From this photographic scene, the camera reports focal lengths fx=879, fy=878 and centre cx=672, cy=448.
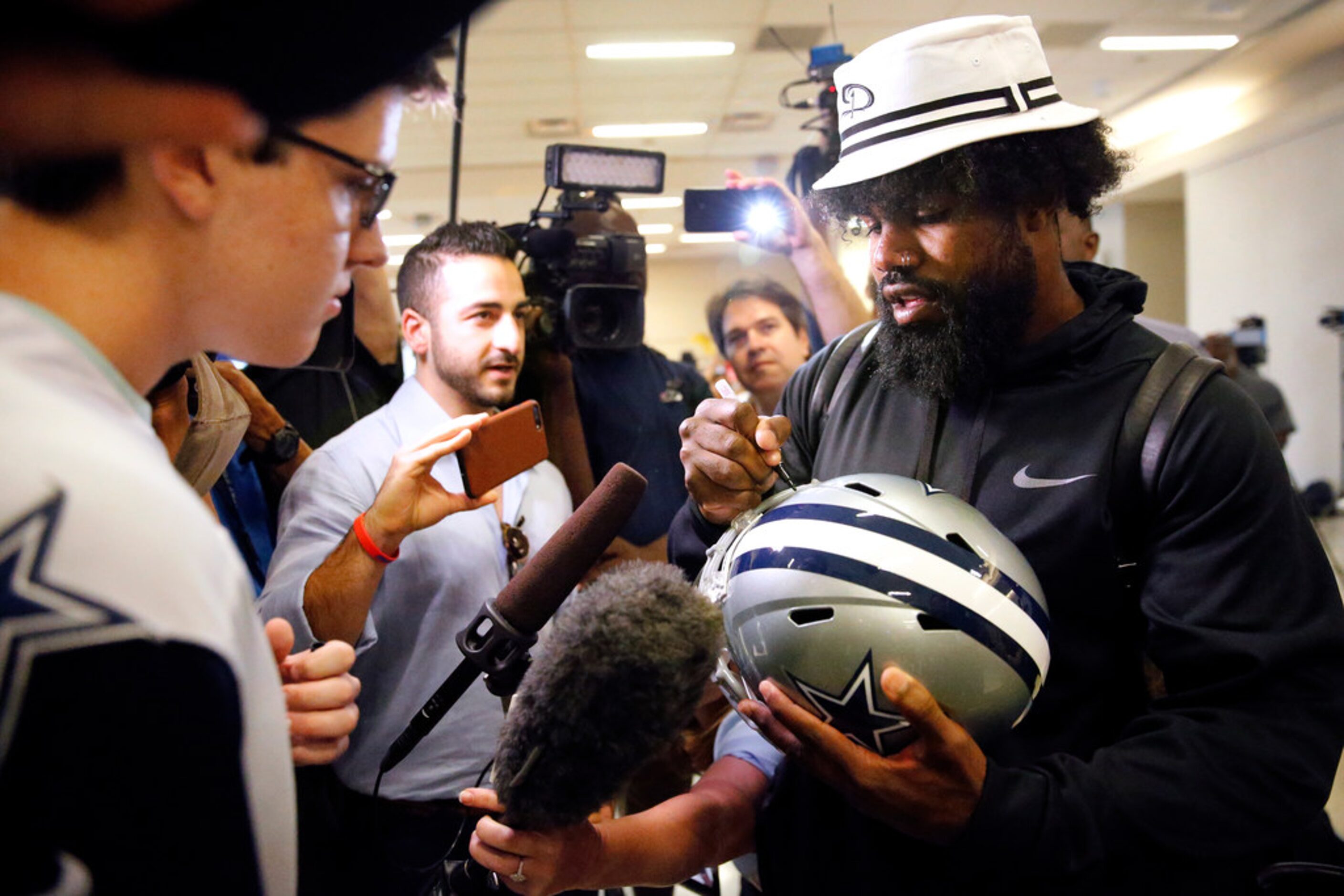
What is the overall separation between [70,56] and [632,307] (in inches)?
65.4

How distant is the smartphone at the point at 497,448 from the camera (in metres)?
1.35

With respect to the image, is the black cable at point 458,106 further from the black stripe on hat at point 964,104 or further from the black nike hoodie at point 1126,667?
the black nike hoodie at point 1126,667

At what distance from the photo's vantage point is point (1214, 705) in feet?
3.45

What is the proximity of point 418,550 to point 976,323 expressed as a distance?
3.42 feet

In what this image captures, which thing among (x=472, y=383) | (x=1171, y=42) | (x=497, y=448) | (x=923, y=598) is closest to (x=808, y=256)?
(x=472, y=383)

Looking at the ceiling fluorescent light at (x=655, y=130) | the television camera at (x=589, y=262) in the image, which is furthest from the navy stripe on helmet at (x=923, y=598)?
the ceiling fluorescent light at (x=655, y=130)

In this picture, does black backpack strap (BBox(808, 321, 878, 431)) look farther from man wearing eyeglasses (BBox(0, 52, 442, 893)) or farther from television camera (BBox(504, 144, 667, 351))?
man wearing eyeglasses (BBox(0, 52, 442, 893))

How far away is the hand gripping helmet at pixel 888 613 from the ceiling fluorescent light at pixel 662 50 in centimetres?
589

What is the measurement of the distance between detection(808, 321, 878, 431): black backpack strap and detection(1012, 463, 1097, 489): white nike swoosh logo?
354 millimetres

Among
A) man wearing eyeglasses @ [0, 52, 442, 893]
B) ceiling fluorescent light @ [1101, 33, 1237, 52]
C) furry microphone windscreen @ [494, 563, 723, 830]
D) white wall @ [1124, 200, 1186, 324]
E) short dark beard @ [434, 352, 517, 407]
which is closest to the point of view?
man wearing eyeglasses @ [0, 52, 442, 893]

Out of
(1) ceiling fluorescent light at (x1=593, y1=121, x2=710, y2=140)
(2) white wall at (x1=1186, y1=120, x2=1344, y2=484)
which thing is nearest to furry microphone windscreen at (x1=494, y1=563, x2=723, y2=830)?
(1) ceiling fluorescent light at (x1=593, y1=121, x2=710, y2=140)

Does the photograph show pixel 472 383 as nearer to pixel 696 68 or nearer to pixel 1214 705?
pixel 1214 705

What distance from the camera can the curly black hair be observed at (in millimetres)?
1266

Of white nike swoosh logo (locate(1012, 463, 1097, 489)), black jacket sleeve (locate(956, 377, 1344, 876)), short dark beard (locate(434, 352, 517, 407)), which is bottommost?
black jacket sleeve (locate(956, 377, 1344, 876))
